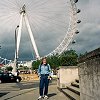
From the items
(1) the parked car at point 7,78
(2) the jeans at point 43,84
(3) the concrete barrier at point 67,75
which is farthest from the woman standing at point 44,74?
(1) the parked car at point 7,78

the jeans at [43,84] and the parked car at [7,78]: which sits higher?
the parked car at [7,78]

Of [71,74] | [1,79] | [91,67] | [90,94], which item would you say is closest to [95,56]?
[91,67]

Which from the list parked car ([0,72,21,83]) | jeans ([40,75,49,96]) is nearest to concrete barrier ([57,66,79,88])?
jeans ([40,75,49,96])

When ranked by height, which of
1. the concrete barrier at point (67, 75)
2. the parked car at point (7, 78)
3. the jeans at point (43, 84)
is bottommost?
the jeans at point (43, 84)

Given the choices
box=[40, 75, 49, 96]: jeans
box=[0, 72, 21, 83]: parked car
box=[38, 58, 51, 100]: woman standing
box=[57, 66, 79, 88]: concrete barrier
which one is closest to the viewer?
box=[38, 58, 51, 100]: woman standing

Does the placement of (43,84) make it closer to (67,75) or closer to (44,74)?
(44,74)

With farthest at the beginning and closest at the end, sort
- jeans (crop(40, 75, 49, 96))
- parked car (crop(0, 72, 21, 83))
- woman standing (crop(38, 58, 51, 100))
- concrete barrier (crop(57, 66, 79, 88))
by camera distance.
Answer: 1. parked car (crop(0, 72, 21, 83))
2. concrete barrier (crop(57, 66, 79, 88))
3. jeans (crop(40, 75, 49, 96))
4. woman standing (crop(38, 58, 51, 100))

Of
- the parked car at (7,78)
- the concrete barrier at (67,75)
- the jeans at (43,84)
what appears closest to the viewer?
the jeans at (43,84)

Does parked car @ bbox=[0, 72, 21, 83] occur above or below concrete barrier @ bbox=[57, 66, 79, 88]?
above

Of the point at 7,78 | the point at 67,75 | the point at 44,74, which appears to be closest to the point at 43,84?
the point at 44,74

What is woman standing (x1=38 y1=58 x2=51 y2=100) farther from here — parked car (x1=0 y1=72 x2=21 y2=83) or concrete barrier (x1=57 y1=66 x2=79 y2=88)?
parked car (x1=0 y1=72 x2=21 y2=83)

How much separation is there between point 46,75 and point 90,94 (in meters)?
5.95

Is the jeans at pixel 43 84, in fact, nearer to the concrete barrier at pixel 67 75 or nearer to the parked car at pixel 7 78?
the concrete barrier at pixel 67 75

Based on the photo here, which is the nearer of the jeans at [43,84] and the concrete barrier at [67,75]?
the jeans at [43,84]
